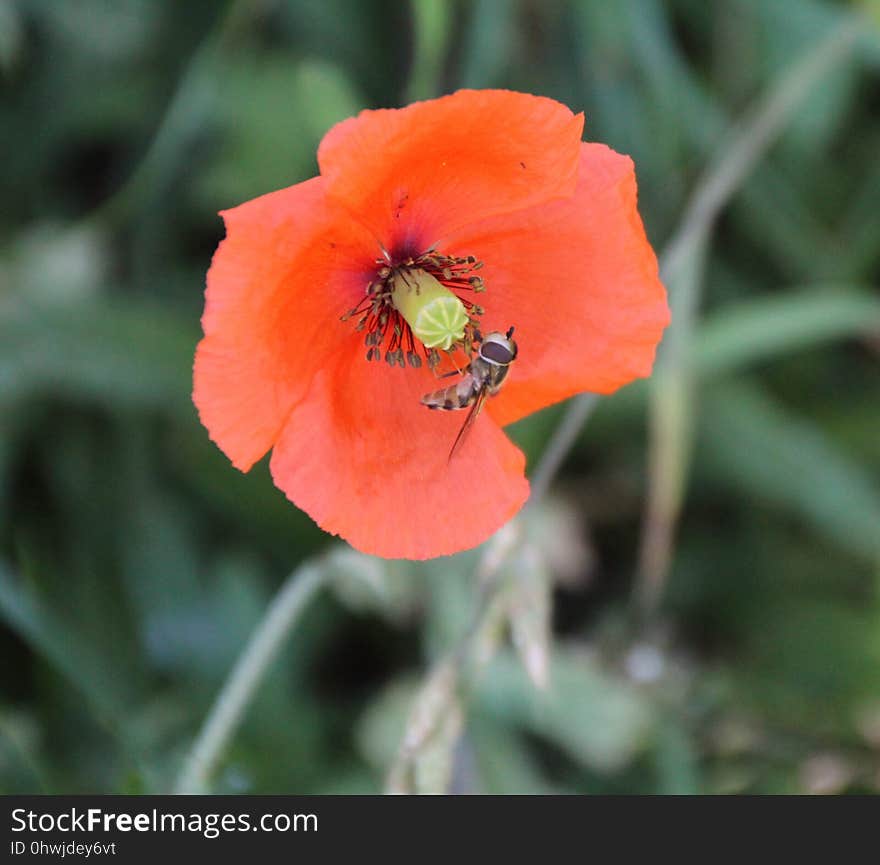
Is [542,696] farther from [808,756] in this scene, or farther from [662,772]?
[808,756]

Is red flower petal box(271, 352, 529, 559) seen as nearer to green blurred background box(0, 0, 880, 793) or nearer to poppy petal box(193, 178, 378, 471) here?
poppy petal box(193, 178, 378, 471)

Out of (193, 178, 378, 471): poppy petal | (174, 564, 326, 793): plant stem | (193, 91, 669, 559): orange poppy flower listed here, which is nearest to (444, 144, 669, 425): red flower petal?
(193, 91, 669, 559): orange poppy flower

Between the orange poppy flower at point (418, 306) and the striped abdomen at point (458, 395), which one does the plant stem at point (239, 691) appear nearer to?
the orange poppy flower at point (418, 306)

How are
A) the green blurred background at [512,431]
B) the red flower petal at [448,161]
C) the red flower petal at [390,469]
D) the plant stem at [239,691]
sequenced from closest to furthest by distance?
the red flower petal at [448,161]
the red flower petal at [390,469]
the plant stem at [239,691]
the green blurred background at [512,431]

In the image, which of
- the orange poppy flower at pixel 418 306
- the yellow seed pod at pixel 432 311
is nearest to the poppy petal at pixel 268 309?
the orange poppy flower at pixel 418 306

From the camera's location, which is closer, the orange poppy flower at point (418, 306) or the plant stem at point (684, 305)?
the orange poppy flower at point (418, 306)
